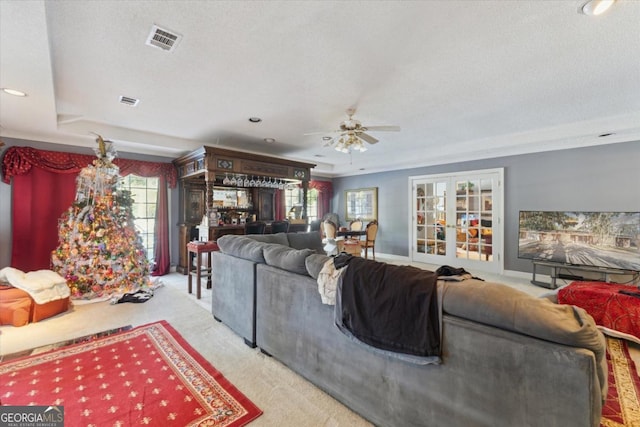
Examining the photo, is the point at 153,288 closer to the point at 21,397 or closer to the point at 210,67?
the point at 21,397

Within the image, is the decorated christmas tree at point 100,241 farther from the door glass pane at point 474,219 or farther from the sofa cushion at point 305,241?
the door glass pane at point 474,219

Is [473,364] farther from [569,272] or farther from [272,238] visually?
[569,272]

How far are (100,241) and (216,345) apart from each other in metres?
Result: 2.74

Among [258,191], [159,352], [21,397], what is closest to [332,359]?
[159,352]

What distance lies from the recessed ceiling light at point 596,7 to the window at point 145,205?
20.0ft

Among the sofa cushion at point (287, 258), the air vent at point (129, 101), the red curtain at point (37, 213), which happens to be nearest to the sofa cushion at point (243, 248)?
the sofa cushion at point (287, 258)

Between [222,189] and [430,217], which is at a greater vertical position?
[222,189]

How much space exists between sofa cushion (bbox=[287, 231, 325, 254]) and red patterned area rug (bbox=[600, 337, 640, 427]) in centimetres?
326

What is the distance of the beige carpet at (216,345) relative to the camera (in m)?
1.78

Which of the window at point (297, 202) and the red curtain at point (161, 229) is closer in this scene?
the red curtain at point (161, 229)

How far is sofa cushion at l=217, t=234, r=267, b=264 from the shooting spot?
2.59 m

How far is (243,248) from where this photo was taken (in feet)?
9.14

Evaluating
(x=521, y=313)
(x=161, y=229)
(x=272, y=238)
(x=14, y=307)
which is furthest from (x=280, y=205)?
(x=521, y=313)

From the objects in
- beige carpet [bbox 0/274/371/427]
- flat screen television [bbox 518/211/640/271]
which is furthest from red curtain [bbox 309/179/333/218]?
flat screen television [bbox 518/211/640/271]
